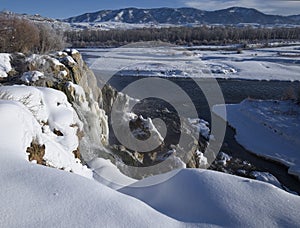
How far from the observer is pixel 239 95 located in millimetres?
23578

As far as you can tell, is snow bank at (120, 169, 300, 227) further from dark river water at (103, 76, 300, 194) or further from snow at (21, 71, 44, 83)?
dark river water at (103, 76, 300, 194)

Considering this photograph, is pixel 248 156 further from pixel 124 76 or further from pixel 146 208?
pixel 124 76

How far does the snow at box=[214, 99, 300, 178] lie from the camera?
12.9m

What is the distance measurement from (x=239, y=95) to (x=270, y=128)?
8.49 meters

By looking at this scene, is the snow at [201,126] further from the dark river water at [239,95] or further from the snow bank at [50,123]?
the snow bank at [50,123]

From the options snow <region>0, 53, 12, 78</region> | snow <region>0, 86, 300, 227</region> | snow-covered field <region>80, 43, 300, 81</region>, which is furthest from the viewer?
snow-covered field <region>80, 43, 300, 81</region>

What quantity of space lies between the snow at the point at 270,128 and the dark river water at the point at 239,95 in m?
0.41

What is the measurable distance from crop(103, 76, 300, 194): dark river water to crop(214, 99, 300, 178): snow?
0.41 metres

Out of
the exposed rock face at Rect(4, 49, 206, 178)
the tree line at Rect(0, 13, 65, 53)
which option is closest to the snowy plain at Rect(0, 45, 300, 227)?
the exposed rock face at Rect(4, 49, 206, 178)

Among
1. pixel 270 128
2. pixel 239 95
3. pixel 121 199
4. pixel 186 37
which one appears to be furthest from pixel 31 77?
pixel 186 37

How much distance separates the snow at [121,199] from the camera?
9.86 feet

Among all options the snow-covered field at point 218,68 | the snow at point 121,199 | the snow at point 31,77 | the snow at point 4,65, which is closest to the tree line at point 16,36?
the snow at point 4,65

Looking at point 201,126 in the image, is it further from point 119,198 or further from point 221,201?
point 119,198

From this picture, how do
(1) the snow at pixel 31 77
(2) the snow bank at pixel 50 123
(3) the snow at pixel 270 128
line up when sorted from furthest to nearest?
(3) the snow at pixel 270 128 → (1) the snow at pixel 31 77 → (2) the snow bank at pixel 50 123
